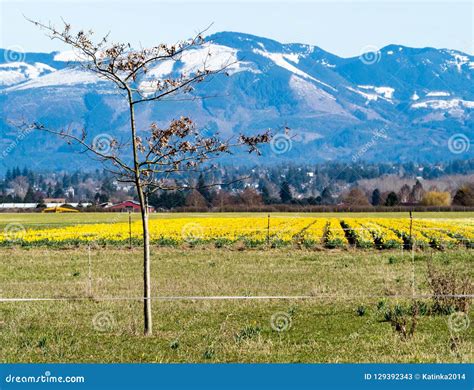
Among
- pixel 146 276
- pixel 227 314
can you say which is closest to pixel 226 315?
pixel 227 314

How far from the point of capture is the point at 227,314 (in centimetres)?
1667

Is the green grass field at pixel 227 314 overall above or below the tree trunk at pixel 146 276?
below

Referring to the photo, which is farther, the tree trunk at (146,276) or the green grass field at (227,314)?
the tree trunk at (146,276)

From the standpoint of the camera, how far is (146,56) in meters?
13.3

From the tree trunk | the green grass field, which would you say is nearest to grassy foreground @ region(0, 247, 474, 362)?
the green grass field

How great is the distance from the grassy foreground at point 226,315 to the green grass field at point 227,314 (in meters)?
0.03

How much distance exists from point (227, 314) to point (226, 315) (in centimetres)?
10

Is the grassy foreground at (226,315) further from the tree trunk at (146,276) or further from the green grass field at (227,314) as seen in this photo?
the tree trunk at (146,276)

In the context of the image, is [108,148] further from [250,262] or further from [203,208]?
[203,208]

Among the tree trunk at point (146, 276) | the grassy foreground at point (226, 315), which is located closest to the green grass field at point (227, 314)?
the grassy foreground at point (226, 315)

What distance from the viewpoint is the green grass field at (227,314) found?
1192 centimetres

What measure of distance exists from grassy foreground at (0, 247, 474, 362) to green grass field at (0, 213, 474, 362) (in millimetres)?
26

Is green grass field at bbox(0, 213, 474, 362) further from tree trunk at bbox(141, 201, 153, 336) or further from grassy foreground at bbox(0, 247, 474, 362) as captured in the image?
tree trunk at bbox(141, 201, 153, 336)

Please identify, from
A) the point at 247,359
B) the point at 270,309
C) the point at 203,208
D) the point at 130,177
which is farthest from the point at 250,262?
the point at 203,208
